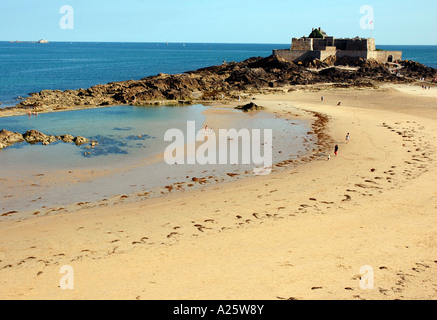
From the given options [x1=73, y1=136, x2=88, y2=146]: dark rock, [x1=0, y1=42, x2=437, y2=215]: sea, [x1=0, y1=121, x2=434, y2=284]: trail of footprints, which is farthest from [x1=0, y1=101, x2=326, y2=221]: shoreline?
[x1=73, y1=136, x2=88, y2=146]: dark rock

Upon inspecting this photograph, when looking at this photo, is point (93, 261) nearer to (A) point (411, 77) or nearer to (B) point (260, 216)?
(B) point (260, 216)

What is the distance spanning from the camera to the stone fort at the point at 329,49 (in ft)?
238

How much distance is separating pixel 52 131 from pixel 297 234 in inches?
1023

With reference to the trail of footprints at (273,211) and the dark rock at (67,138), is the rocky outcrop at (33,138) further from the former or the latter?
the trail of footprints at (273,211)

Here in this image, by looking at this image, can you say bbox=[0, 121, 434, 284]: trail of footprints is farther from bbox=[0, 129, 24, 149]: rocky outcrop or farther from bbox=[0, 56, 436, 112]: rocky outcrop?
bbox=[0, 56, 436, 112]: rocky outcrop

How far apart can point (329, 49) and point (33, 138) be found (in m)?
62.8

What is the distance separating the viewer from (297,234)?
13430 mm

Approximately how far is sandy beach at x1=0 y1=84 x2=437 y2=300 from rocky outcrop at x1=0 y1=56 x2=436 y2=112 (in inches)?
1122

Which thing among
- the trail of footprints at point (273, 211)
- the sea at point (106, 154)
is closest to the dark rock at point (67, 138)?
the sea at point (106, 154)

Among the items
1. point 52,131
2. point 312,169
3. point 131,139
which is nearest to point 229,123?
point 131,139

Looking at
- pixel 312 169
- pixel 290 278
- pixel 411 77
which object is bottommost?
pixel 290 278

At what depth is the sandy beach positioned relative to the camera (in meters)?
10.4

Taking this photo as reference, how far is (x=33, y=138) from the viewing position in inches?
1110

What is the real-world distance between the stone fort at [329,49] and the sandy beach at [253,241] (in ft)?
185
